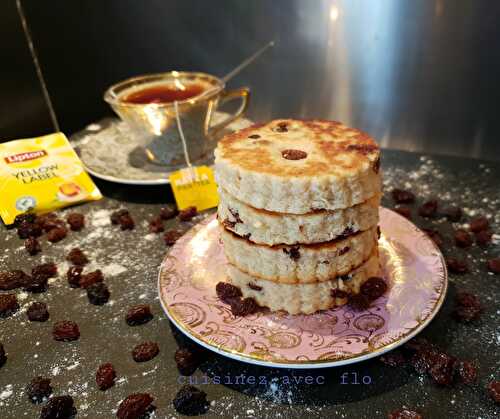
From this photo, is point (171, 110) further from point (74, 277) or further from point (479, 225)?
point (479, 225)

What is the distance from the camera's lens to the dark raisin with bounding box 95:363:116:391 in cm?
143

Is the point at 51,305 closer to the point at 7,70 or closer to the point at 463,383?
the point at 463,383

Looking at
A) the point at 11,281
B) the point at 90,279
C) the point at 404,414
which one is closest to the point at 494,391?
the point at 404,414

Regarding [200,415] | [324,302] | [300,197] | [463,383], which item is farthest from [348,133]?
[200,415]

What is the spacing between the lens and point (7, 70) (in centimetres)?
282

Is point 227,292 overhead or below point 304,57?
below

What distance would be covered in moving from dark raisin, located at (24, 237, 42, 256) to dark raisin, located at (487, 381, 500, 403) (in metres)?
1.75

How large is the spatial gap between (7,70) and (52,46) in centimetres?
48

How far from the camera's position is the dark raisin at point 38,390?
1.41 m

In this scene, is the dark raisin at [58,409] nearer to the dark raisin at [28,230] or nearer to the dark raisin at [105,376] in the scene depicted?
the dark raisin at [105,376]

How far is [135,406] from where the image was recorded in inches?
52.3

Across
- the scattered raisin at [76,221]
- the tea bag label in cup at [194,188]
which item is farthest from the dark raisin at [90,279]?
the tea bag label in cup at [194,188]

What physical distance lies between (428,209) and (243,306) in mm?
1064

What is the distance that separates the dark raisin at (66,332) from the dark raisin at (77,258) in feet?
1.27
